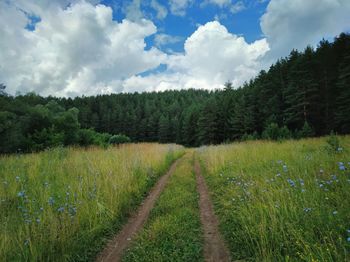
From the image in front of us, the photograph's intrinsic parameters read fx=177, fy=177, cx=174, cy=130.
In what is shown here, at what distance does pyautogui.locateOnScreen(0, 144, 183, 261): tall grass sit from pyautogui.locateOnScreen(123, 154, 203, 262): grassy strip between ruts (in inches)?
29.0

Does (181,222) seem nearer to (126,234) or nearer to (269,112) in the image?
(126,234)

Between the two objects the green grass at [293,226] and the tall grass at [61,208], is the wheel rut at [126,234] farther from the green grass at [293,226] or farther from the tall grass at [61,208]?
the green grass at [293,226]

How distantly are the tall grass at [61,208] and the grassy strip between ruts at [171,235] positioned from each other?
74 cm

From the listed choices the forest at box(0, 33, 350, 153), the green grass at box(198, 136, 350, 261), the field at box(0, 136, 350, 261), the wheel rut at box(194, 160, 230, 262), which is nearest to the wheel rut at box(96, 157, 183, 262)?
the field at box(0, 136, 350, 261)

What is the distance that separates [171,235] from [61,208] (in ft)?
6.78

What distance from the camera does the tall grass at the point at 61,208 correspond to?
268 centimetres

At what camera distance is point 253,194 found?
3918 mm

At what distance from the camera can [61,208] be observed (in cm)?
322

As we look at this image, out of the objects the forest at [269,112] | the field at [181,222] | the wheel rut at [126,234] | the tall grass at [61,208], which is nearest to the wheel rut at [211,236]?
the field at [181,222]

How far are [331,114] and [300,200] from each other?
3076 centimetres

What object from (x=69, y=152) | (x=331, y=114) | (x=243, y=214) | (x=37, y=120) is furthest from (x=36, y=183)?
(x=331, y=114)

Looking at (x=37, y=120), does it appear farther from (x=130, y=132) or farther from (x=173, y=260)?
(x=130, y=132)

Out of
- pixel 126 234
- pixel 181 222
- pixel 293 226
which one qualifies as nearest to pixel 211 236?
pixel 181 222

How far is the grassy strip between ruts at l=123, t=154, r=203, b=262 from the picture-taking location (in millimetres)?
2736
